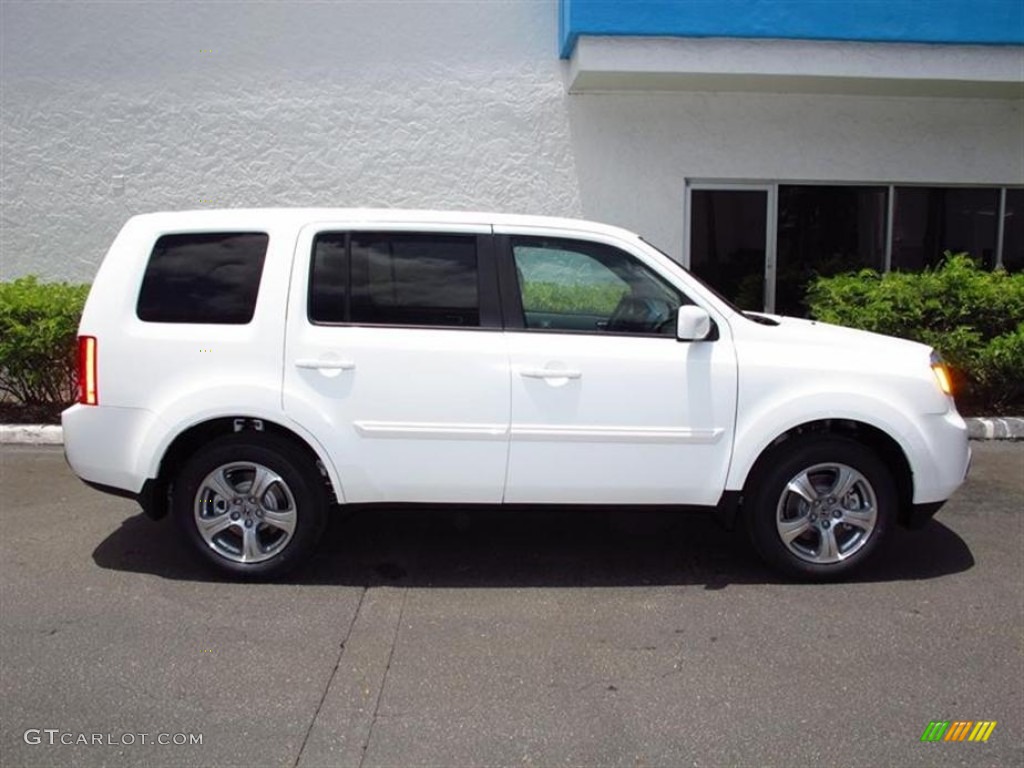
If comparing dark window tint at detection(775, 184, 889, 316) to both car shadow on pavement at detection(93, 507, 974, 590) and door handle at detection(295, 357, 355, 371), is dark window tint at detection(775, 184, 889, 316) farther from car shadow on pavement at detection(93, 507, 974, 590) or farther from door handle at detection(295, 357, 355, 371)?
door handle at detection(295, 357, 355, 371)

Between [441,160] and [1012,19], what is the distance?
6.09 metres

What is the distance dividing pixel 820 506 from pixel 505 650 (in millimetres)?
1772

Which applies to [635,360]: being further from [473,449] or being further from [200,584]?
[200,584]

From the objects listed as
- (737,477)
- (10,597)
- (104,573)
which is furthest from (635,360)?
(10,597)

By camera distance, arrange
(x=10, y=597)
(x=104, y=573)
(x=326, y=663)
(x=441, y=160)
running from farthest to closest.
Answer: (x=441, y=160)
(x=104, y=573)
(x=10, y=597)
(x=326, y=663)

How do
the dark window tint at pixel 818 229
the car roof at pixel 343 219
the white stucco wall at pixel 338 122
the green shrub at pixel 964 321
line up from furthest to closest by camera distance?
the dark window tint at pixel 818 229
the white stucco wall at pixel 338 122
the green shrub at pixel 964 321
the car roof at pixel 343 219

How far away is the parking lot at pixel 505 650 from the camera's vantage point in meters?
3.13

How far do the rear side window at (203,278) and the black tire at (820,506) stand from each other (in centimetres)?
269

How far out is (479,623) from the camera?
13.4 ft

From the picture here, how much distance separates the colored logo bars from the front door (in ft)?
4.83

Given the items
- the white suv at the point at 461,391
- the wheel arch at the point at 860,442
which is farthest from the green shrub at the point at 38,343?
the wheel arch at the point at 860,442

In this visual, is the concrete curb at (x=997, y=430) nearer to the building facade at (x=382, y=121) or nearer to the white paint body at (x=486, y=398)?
the building facade at (x=382, y=121)

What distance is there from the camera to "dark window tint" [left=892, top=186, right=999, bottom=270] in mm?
10688

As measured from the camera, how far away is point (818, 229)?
34.7 ft
